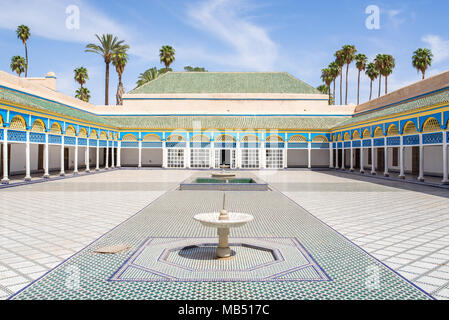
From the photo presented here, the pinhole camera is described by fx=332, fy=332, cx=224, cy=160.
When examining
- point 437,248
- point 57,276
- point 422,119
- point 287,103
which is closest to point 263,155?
point 287,103

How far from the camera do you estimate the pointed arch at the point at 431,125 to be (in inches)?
713

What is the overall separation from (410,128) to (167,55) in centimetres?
4259

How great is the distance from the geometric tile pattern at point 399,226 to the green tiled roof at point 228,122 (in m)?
20.1

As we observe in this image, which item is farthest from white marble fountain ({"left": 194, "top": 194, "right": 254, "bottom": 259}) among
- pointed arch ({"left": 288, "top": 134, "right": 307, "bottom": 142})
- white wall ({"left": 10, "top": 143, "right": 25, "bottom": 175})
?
pointed arch ({"left": 288, "top": 134, "right": 307, "bottom": 142})

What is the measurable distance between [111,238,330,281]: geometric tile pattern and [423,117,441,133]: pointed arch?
1591cm

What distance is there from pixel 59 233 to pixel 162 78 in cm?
3881

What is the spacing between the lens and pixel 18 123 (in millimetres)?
17234

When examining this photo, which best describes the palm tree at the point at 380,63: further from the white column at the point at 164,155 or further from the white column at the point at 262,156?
the white column at the point at 164,155

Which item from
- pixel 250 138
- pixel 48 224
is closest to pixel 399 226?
pixel 48 224

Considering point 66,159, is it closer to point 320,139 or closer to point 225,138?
point 225,138

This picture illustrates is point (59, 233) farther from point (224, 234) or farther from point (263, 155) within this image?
point (263, 155)

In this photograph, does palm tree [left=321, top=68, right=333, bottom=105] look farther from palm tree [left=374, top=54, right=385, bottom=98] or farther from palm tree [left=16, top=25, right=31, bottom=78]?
palm tree [left=16, top=25, right=31, bottom=78]

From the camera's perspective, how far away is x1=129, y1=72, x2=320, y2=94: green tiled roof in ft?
136
